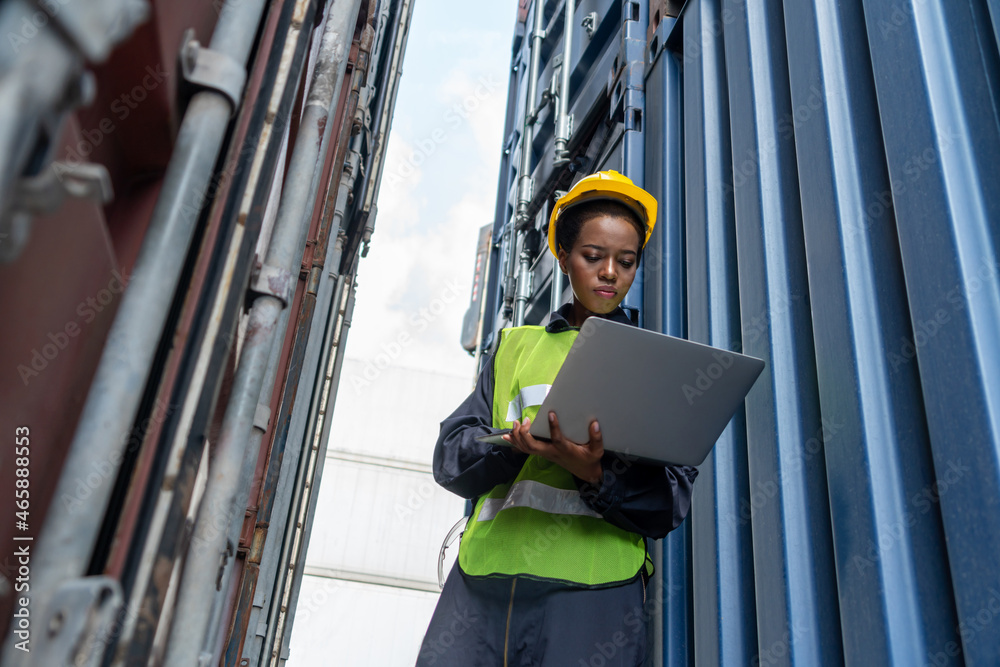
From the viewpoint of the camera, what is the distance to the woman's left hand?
4.79ft

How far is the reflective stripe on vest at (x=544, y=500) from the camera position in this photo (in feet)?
5.28

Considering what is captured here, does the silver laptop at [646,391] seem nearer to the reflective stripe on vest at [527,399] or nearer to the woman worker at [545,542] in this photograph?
the woman worker at [545,542]

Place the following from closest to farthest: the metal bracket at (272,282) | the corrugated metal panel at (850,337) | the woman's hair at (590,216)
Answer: the metal bracket at (272,282) < the corrugated metal panel at (850,337) < the woman's hair at (590,216)

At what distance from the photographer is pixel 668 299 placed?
244 centimetres

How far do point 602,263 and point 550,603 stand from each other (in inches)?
34.7

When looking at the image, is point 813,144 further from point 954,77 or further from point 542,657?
point 542,657

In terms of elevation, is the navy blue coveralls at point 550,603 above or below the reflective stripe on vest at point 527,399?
below

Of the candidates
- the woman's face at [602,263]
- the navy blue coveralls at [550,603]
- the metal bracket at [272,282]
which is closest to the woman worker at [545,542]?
the navy blue coveralls at [550,603]

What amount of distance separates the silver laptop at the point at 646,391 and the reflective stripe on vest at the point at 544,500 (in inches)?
7.0

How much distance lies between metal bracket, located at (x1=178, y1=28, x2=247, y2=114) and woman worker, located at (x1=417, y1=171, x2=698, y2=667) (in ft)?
2.99

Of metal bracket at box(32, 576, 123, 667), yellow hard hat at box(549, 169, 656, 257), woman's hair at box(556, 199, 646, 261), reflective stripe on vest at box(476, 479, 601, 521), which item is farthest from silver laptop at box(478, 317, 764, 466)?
metal bracket at box(32, 576, 123, 667)

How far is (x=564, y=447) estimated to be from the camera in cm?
147

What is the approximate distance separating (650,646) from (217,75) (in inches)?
74.9

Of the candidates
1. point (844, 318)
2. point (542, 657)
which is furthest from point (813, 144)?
point (542, 657)
